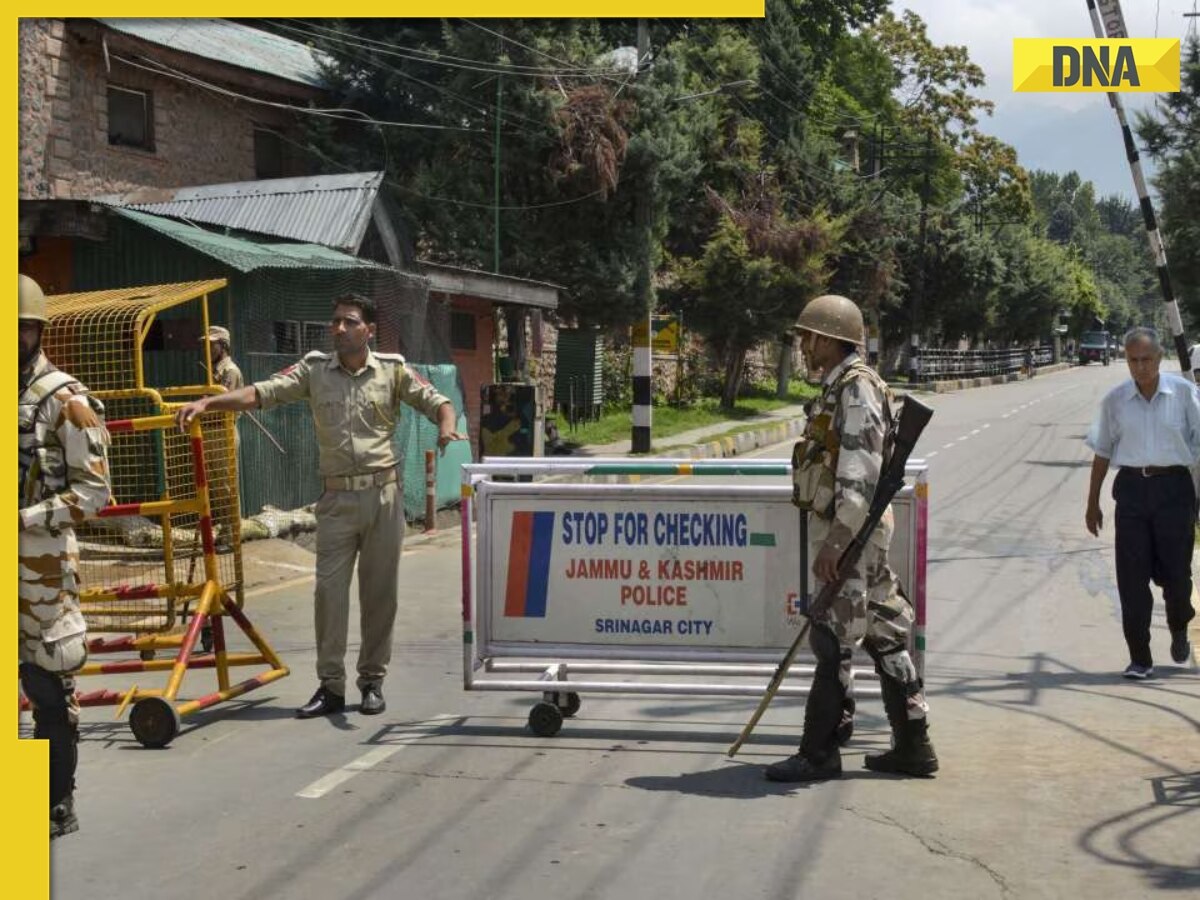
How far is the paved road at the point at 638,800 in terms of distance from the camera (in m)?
4.62

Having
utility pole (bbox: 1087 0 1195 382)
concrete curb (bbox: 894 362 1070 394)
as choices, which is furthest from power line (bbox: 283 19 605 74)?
concrete curb (bbox: 894 362 1070 394)

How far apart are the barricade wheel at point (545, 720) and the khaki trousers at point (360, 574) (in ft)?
3.05

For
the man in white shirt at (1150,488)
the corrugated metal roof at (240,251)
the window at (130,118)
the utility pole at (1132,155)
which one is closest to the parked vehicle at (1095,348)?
the window at (130,118)

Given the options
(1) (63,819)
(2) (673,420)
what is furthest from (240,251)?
(2) (673,420)

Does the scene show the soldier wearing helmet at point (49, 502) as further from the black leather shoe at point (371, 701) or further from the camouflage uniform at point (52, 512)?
the black leather shoe at point (371, 701)

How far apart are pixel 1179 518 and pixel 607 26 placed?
2281cm

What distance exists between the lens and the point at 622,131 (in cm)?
2400

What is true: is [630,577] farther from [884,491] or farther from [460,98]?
[460,98]

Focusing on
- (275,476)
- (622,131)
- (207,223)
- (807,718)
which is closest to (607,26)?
(622,131)

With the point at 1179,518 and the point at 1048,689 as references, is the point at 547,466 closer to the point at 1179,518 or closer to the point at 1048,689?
the point at 1048,689

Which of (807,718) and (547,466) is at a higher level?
(547,466)

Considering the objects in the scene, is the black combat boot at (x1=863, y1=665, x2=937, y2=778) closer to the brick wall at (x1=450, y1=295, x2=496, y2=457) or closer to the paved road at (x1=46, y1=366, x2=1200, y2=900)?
the paved road at (x1=46, y1=366, x2=1200, y2=900)

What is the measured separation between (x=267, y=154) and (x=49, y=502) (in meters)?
21.9

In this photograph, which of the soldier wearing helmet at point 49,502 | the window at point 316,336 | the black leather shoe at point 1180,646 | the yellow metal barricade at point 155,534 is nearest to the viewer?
the soldier wearing helmet at point 49,502
